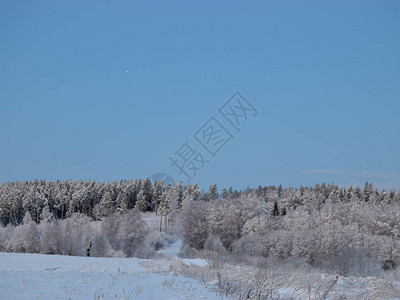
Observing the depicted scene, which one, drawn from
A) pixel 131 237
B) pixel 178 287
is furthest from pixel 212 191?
pixel 178 287

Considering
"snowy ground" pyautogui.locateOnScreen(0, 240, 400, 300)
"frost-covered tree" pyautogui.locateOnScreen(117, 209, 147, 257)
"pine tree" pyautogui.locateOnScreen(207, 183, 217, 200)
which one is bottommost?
"frost-covered tree" pyautogui.locateOnScreen(117, 209, 147, 257)

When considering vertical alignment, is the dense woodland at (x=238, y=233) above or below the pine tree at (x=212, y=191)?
below

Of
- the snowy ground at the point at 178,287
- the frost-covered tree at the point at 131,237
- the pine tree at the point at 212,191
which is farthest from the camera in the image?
the pine tree at the point at 212,191

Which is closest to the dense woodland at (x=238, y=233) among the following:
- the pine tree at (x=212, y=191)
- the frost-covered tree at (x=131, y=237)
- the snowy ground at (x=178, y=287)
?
the frost-covered tree at (x=131, y=237)

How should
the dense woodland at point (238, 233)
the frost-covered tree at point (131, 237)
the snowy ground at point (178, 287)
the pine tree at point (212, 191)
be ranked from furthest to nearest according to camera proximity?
the pine tree at point (212, 191) < the frost-covered tree at point (131, 237) < the dense woodland at point (238, 233) < the snowy ground at point (178, 287)

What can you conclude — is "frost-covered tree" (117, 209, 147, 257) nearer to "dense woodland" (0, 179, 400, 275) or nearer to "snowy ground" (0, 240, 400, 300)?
"dense woodland" (0, 179, 400, 275)

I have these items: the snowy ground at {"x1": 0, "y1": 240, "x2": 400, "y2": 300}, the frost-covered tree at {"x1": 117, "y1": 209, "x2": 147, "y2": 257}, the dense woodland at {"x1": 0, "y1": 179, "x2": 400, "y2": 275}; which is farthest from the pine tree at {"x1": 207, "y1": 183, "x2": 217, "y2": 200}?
the snowy ground at {"x1": 0, "y1": 240, "x2": 400, "y2": 300}

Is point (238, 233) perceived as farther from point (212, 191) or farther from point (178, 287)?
point (212, 191)

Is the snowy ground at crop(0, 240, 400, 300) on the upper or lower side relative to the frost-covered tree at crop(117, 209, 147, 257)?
upper

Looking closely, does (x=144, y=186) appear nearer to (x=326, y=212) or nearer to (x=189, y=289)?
(x=326, y=212)

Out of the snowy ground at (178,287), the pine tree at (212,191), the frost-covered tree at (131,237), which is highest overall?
the pine tree at (212,191)

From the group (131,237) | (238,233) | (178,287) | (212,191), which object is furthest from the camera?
(212,191)

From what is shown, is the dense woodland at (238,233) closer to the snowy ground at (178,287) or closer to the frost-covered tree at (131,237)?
the frost-covered tree at (131,237)

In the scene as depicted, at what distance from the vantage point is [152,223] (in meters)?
98.4
